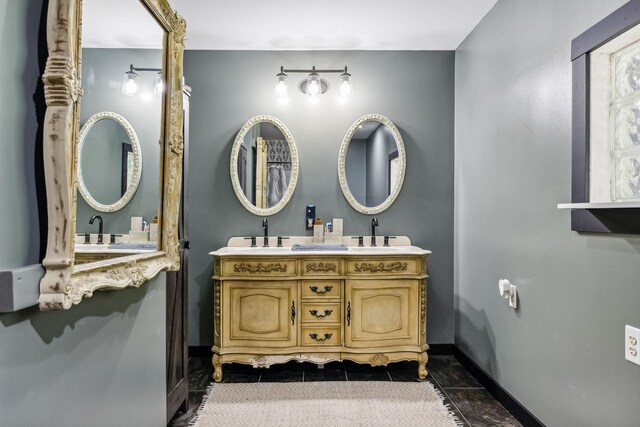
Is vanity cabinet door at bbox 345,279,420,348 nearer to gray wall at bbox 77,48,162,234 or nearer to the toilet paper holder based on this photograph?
the toilet paper holder

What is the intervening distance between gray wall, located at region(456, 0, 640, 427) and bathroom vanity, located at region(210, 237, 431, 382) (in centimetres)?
54

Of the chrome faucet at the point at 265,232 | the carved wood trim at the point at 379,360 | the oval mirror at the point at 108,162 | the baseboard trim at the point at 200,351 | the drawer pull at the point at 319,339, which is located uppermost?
the oval mirror at the point at 108,162

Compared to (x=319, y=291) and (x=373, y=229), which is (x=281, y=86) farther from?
(x=319, y=291)

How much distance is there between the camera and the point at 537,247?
190 centimetres

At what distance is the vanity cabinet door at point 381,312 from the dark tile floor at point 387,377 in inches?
12.3

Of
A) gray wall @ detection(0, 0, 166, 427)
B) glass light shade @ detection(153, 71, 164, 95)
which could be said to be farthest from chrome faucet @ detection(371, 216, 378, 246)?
gray wall @ detection(0, 0, 166, 427)

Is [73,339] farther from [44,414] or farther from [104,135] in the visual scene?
[104,135]

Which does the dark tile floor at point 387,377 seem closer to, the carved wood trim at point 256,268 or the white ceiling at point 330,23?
the carved wood trim at point 256,268

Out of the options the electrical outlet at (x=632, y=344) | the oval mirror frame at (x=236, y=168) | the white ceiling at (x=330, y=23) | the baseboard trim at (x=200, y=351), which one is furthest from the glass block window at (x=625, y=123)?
the baseboard trim at (x=200, y=351)

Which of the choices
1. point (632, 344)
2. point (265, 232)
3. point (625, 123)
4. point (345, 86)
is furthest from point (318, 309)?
point (625, 123)

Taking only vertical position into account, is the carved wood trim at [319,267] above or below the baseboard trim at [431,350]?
above

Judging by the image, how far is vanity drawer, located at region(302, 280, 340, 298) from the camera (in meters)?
2.46

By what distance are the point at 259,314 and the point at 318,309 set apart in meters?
0.40

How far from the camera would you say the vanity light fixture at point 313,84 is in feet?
9.43
